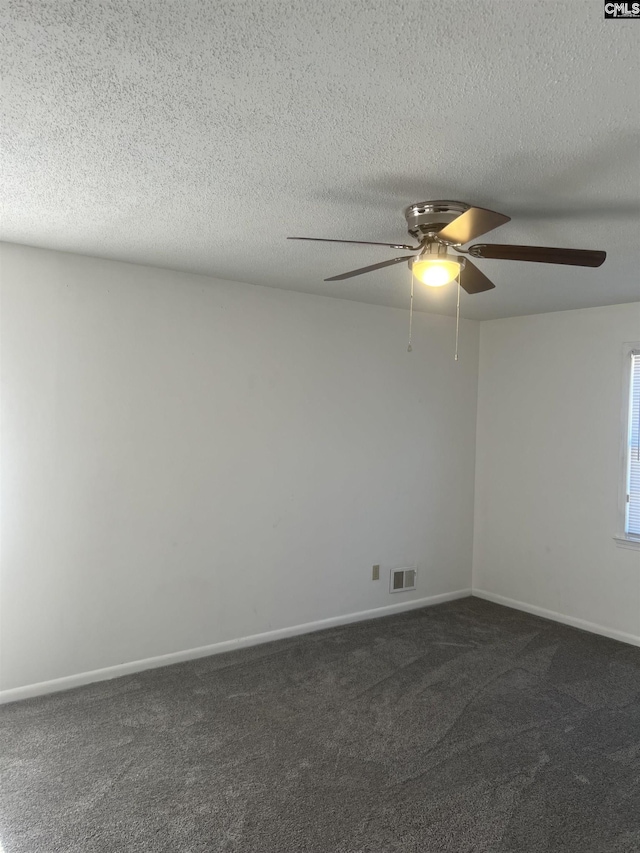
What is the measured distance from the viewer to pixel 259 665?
4.04 meters

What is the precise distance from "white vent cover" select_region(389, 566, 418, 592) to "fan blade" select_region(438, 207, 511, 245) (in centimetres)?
325

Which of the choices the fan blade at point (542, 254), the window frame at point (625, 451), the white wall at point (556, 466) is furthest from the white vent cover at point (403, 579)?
the fan blade at point (542, 254)

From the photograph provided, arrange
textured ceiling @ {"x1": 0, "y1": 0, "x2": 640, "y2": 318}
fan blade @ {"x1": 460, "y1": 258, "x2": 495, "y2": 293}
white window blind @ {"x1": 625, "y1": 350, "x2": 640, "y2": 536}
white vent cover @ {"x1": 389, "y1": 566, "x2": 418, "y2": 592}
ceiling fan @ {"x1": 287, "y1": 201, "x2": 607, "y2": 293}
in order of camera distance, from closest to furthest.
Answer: textured ceiling @ {"x1": 0, "y1": 0, "x2": 640, "y2": 318}
ceiling fan @ {"x1": 287, "y1": 201, "x2": 607, "y2": 293}
fan blade @ {"x1": 460, "y1": 258, "x2": 495, "y2": 293}
white window blind @ {"x1": 625, "y1": 350, "x2": 640, "y2": 536}
white vent cover @ {"x1": 389, "y1": 566, "x2": 418, "y2": 592}

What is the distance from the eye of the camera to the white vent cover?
514 cm

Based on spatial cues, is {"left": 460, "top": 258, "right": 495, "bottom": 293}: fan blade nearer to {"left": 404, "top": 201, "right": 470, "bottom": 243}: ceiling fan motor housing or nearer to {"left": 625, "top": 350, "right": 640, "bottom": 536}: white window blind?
{"left": 404, "top": 201, "right": 470, "bottom": 243}: ceiling fan motor housing

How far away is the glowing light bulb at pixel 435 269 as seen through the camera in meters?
2.57

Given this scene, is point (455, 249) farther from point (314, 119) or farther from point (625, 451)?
point (625, 451)

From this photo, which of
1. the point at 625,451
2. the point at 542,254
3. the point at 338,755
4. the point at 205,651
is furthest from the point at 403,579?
the point at 542,254

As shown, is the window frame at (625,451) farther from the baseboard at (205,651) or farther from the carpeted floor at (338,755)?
the baseboard at (205,651)

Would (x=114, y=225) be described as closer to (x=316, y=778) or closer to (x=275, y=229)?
(x=275, y=229)

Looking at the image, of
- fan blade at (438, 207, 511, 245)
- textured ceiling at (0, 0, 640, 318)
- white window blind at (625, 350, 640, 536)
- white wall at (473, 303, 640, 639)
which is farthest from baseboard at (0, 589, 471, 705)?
fan blade at (438, 207, 511, 245)

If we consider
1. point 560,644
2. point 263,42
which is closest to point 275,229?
point 263,42

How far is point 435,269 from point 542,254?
0.40 m

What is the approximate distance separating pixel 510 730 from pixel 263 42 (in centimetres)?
319
